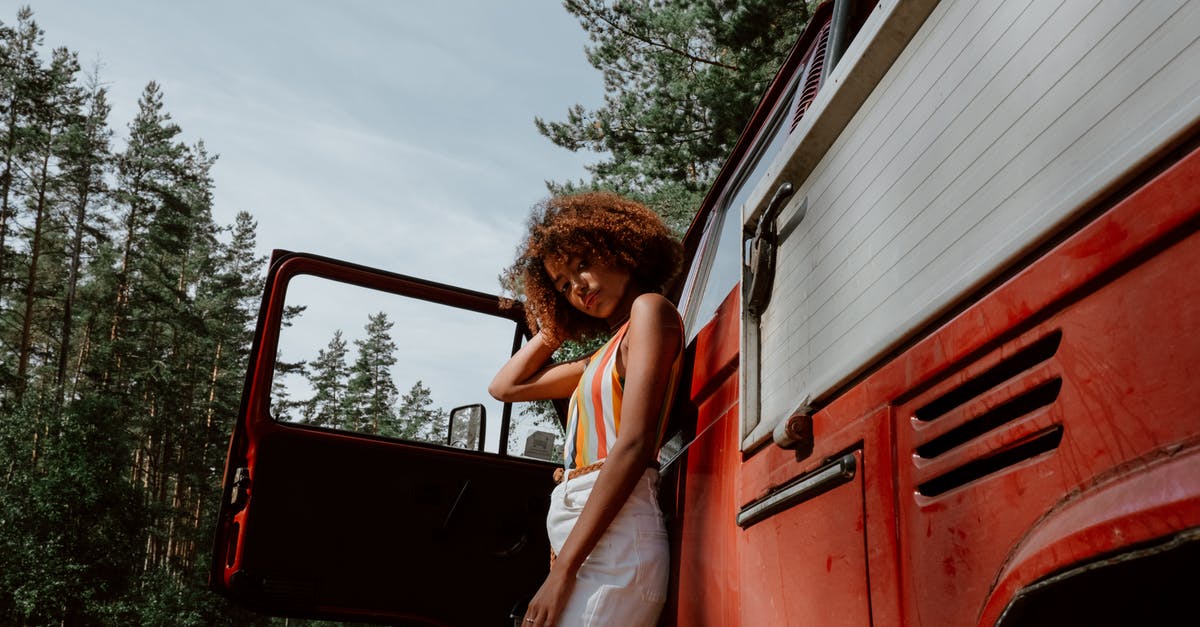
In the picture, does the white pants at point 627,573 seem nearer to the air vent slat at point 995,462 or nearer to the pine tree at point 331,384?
the air vent slat at point 995,462

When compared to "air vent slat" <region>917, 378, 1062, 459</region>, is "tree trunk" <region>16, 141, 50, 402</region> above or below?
above

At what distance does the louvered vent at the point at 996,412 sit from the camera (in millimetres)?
786

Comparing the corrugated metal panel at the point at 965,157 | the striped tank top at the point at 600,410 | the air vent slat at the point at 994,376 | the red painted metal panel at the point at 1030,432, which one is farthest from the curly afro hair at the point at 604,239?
the air vent slat at the point at 994,376

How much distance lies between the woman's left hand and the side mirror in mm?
1680

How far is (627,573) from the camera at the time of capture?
5.89 ft

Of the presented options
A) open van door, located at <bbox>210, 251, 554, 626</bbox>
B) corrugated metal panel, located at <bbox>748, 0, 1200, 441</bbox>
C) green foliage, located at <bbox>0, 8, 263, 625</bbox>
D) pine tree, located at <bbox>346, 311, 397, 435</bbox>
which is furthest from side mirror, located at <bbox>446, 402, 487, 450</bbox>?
pine tree, located at <bbox>346, 311, 397, 435</bbox>

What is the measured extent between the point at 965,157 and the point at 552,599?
1.18m

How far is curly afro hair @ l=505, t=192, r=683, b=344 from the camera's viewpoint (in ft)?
7.75

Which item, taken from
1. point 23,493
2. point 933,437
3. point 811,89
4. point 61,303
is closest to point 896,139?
point 933,437

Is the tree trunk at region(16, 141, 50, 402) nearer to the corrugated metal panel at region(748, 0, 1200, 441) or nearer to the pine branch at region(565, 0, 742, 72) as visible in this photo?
the pine branch at region(565, 0, 742, 72)

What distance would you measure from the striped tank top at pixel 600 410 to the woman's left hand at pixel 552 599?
277 mm

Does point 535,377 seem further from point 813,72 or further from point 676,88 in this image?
point 676,88

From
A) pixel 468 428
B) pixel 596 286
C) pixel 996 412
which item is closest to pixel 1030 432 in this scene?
pixel 996 412

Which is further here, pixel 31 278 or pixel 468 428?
pixel 31 278
